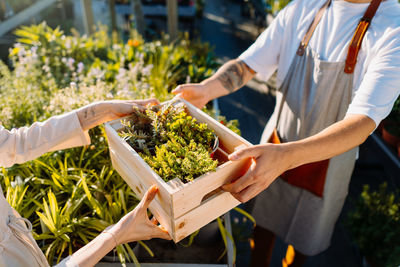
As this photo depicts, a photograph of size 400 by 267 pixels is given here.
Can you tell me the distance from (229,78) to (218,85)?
3.3 inches

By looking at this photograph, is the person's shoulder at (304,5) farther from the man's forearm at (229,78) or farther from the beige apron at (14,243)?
the beige apron at (14,243)

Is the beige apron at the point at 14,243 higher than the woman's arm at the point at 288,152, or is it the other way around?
the woman's arm at the point at 288,152

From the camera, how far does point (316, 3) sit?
154 centimetres

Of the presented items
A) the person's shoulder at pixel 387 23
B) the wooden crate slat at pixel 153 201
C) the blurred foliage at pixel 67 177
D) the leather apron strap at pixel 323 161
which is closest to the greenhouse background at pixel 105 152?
the blurred foliage at pixel 67 177

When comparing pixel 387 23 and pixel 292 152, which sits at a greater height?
pixel 387 23

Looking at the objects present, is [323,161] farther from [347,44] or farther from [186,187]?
[186,187]

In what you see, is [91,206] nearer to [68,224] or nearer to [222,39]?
A: [68,224]

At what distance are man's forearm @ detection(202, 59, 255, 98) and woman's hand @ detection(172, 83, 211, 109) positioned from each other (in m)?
0.06

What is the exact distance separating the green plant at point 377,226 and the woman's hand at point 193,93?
1500 millimetres

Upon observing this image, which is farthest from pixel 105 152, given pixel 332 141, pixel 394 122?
pixel 394 122

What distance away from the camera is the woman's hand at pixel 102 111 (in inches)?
48.9

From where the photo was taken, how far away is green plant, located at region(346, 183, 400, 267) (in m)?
1.97

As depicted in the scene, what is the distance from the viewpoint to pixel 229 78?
5.38 ft

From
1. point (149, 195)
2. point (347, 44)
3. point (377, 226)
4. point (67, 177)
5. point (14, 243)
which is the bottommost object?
point (377, 226)
